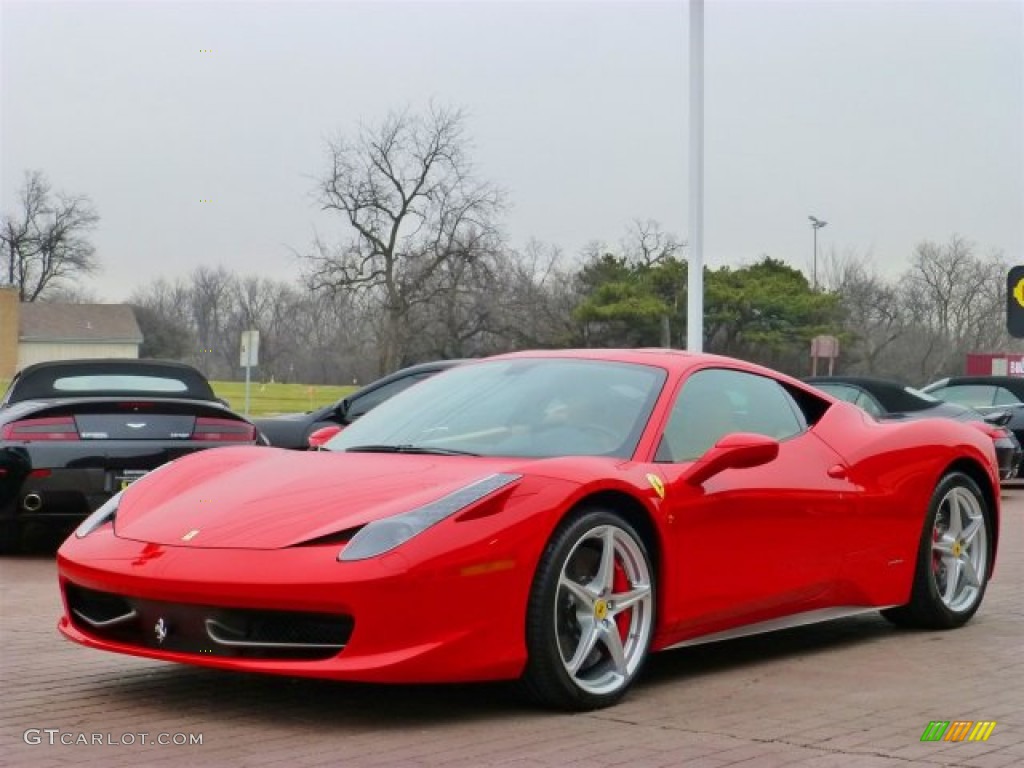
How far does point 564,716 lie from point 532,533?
0.63 metres

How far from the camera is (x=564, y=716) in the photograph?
4.94 meters

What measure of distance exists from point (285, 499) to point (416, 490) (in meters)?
0.47

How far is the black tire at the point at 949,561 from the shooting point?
6.87 m

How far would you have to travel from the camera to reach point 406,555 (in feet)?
15.1

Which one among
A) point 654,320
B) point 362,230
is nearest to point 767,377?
point 654,320

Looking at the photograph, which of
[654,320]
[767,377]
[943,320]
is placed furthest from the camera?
[943,320]

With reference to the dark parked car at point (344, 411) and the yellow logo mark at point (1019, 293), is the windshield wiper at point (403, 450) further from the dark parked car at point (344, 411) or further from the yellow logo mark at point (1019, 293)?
the yellow logo mark at point (1019, 293)

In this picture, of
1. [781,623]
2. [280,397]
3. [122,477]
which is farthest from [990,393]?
[280,397]

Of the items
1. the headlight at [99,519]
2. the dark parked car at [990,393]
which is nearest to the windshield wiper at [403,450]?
the headlight at [99,519]

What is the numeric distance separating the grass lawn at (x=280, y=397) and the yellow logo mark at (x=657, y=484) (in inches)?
1586

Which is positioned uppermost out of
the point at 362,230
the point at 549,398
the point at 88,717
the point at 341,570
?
the point at 362,230

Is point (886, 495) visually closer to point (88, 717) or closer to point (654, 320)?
point (88, 717)

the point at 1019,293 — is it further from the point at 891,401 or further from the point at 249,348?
the point at 249,348

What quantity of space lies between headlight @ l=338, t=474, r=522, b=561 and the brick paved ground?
1.88 feet
